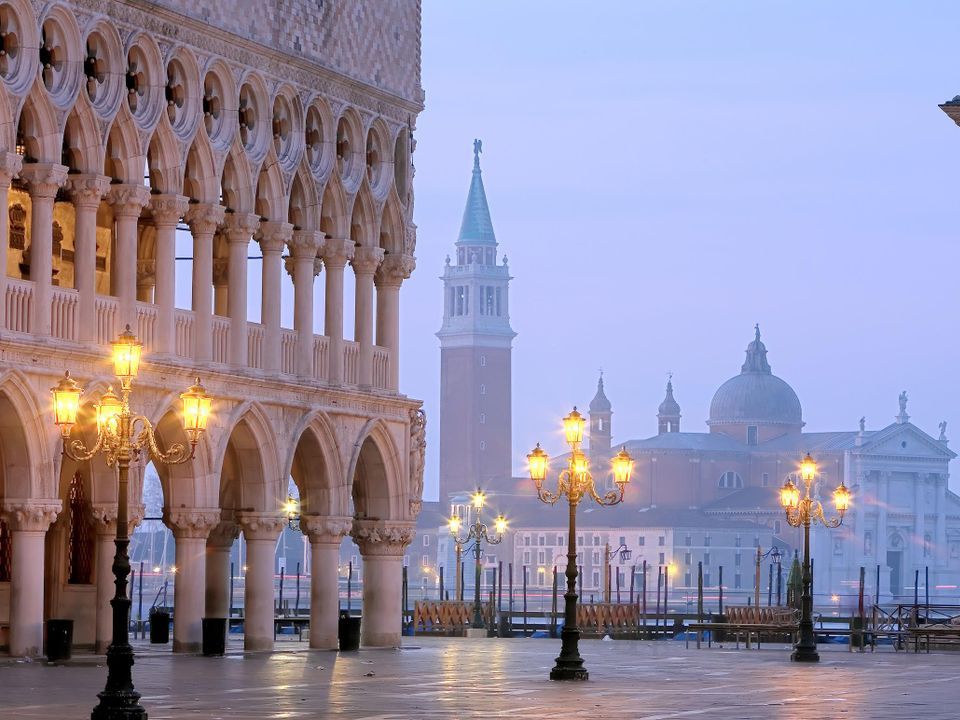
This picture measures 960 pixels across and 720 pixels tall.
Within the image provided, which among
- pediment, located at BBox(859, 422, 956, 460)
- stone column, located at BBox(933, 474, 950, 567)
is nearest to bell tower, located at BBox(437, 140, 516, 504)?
pediment, located at BBox(859, 422, 956, 460)

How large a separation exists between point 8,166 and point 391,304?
33.1ft

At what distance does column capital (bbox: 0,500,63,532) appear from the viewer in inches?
1170

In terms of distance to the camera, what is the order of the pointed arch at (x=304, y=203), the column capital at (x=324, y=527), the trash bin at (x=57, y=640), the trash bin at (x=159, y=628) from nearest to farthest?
the trash bin at (x=57, y=640) < the pointed arch at (x=304, y=203) < the column capital at (x=324, y=527) < the trash bin at (x=159, y=628)

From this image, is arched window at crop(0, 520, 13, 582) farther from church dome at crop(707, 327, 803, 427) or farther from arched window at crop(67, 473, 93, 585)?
church dome at crop(707, 327, 803, 427)

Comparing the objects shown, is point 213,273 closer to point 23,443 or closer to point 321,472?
point 321,472

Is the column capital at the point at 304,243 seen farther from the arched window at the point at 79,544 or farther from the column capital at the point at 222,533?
the arched window at the point at 79,544

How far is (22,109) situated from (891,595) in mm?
156301

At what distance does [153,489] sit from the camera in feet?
563

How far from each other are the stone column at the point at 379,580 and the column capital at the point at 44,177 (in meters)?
9.63

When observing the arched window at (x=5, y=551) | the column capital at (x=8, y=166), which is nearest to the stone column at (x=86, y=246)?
the column capital at (x=8, y=166)

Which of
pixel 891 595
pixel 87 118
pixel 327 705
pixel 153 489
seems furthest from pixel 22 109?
pixel 891 595

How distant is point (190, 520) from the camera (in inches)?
1297

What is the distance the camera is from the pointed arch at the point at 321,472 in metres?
35.8

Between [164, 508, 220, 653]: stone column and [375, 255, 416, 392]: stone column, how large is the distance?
5.65 m
